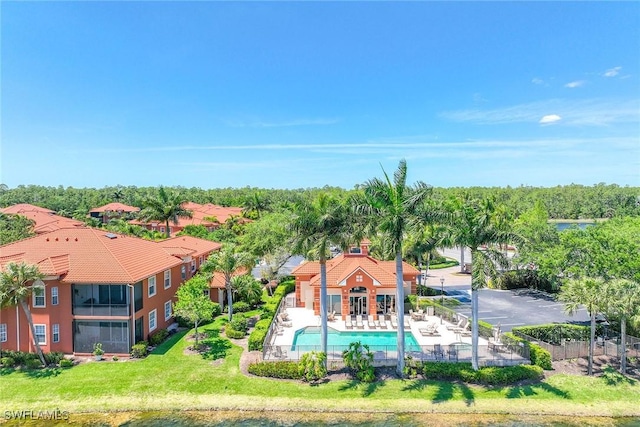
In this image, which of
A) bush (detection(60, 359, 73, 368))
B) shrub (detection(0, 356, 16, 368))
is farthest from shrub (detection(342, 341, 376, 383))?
shrub (detection(0, 356, 16, 368))

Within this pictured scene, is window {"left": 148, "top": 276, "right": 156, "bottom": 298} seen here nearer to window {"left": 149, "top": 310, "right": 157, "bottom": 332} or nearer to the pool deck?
window {"left": 149, "top": 310, "right": 157, "bottom": 332}

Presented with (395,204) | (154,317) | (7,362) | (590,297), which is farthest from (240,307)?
(590,297)

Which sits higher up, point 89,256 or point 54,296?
point 89,256

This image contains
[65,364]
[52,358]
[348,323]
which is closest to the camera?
[65,364]

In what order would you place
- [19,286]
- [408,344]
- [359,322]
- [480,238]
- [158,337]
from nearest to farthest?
[480,238] → [19,286] → [158,337] → [408,344] → [359,322]

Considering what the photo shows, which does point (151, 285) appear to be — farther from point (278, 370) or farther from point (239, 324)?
point (278, 370)

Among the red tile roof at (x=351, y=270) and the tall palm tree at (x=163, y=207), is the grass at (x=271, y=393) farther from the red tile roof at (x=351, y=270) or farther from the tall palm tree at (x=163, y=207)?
the tall palm tree at (x=163, y=207)

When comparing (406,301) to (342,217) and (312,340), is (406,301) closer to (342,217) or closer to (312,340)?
(312,340)
